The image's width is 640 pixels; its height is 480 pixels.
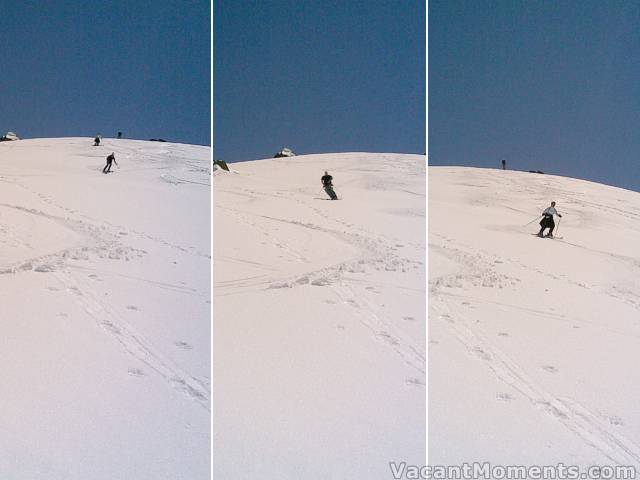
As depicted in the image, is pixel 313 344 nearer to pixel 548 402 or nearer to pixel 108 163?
pixel 548 402

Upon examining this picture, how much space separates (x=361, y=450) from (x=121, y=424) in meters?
0.84

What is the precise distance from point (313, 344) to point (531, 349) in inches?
37.9

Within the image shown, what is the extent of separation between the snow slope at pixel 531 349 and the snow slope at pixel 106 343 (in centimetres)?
100

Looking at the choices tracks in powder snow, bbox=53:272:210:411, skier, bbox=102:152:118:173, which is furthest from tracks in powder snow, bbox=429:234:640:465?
skier, bbox=102:152:118:173

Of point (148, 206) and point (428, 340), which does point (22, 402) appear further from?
point (148, 206)

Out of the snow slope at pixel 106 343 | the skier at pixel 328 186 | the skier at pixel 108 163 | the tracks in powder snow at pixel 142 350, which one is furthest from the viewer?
the skier at pixel 108 163

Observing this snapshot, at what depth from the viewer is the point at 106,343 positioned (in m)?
2.26

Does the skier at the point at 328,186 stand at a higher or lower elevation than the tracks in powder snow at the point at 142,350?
higher

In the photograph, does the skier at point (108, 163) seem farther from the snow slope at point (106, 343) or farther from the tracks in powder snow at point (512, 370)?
the tracks in powder snow at point (512, 370)

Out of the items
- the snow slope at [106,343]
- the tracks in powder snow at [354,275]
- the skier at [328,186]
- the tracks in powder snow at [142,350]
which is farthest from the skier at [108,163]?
the tracks in powder snow at [142,350]

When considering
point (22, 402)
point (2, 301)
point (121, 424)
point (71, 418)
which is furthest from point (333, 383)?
point (2, 301)

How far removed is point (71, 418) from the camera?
6.42ft

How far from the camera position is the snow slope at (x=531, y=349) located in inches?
84.9

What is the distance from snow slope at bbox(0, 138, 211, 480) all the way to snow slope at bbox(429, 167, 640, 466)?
3.28 ft
